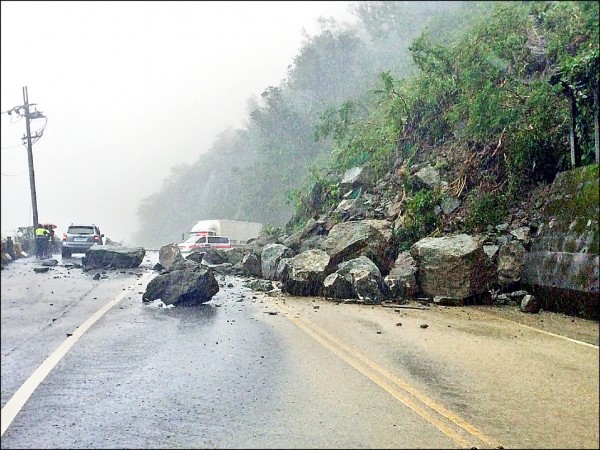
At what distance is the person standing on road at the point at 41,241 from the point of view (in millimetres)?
3516

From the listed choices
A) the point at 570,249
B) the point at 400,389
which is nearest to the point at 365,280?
the point at 570,249

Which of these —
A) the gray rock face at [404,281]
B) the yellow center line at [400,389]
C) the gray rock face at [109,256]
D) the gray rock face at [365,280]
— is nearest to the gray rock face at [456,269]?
the gray rock face at [404,281]

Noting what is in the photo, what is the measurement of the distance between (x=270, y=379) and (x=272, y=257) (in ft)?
36.6

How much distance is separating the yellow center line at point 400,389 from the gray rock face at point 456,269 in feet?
14.0

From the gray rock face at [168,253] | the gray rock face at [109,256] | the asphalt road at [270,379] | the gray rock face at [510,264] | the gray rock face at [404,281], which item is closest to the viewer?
the asphalt road at [270,379]

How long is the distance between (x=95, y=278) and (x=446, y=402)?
441 cm

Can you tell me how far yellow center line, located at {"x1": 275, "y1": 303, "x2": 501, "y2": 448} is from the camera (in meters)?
3.32

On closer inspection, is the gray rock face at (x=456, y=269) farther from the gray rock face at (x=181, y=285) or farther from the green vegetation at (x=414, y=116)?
the gray rock face at (x=181, y=285)

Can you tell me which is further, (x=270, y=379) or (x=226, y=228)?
(x=226, y=228)

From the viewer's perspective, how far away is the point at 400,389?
14.7ft

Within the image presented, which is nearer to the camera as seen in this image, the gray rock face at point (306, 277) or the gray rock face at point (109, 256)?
the gray rock face at point (109, 256)

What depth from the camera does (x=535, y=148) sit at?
1235 cm

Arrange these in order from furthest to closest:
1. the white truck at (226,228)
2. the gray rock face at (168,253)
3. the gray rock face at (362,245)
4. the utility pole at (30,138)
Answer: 1. the gray rock face at (362,245)
2. the gray rock face at (168,253)
3. the white truck at (226,228)
4. the utility pole at (30,138)

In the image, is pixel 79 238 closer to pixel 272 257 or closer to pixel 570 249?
pixel 570 249
